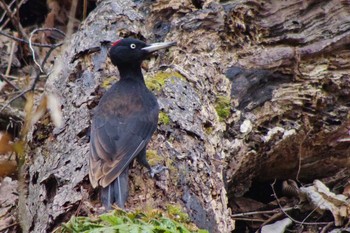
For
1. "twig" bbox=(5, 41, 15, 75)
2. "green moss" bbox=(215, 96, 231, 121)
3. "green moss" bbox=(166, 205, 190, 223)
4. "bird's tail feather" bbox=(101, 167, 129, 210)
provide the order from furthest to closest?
"twig" bbox=(5, 41, 15, 75) < "green moss" bbox=(215, 96, 231, 121) < "bird's tail feather" bbox=(101, 167, 129, 210) < "green moss" bbox=(166, 205, 190, 223)

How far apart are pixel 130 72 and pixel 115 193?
4.95ft

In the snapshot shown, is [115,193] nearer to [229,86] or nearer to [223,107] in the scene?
[223,107]

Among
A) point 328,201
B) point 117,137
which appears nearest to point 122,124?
point 117,137

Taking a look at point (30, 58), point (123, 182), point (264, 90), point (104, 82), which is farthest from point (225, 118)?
point (30, 58)

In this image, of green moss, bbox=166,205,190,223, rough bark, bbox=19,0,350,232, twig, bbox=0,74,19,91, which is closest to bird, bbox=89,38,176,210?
rough bark, bbox=19,0,350,232

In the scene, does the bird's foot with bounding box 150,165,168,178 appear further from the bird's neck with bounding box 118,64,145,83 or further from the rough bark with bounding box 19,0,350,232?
the bird's neck with bounding box 118,64,145,83

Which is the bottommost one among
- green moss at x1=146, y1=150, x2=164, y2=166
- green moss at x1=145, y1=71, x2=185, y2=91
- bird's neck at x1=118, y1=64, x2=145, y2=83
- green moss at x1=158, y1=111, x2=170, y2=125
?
green moss at x1=146, y1=150, x2=164, y2=166

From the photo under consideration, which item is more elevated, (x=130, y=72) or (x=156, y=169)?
(x=130, y=72)

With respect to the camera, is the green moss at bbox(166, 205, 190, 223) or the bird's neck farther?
the bird's neck

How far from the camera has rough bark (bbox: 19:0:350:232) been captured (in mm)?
4641

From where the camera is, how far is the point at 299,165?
5547 mm

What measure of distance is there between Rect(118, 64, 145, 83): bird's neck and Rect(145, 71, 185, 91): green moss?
6cm

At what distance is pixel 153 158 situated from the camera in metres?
4.39

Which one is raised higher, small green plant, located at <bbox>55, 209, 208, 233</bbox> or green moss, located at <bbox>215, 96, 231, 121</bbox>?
small green plant, located at <bbox>55, 209, 208, 233</bbox>
